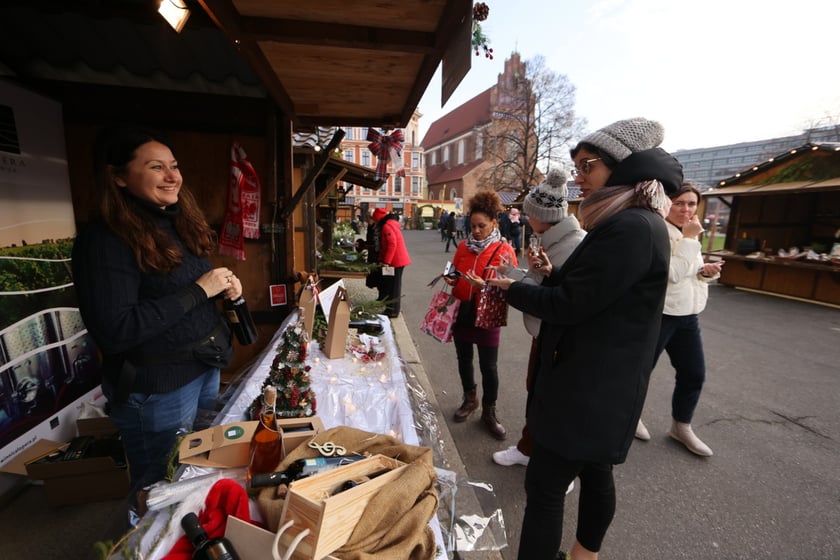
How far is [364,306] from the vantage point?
3764mm

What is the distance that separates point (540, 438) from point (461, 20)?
1.83m

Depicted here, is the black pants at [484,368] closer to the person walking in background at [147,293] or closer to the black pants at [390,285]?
the person walking in background at [147,293]

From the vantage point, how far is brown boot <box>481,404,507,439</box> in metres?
3.20

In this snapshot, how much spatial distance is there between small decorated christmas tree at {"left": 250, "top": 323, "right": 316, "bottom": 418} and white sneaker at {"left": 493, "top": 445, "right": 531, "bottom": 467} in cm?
167

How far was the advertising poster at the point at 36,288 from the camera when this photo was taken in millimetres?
2287

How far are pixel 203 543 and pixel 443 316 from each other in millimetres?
2386

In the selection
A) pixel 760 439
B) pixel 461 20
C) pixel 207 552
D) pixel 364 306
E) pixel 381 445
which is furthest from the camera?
pixel 364 306

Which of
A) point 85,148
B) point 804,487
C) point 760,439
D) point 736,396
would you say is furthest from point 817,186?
point 85,148

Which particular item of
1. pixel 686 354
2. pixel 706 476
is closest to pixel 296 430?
pixel 686 354

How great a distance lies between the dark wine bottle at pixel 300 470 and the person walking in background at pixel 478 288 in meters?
1.94

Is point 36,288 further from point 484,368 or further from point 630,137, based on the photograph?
point 630,137

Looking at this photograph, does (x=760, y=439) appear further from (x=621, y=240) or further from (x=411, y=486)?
(x=411, y=486)

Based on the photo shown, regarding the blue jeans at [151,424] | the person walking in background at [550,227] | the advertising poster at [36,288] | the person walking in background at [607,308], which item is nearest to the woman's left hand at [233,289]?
the blue jeans at [151,424]

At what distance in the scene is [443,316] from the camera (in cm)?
326
